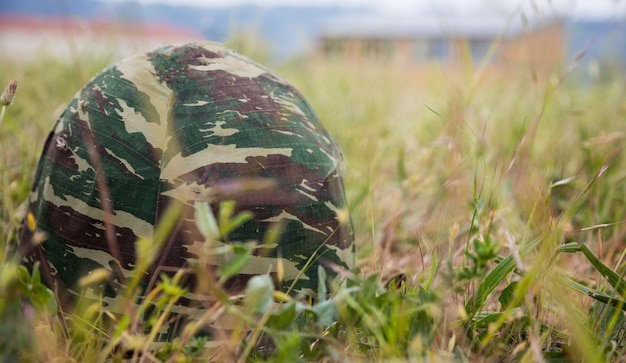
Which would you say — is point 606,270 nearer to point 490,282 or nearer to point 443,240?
point 490,282

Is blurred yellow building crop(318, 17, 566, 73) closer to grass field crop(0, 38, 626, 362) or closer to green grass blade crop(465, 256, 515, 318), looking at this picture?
grass field crop(0, 38, 626, 362)

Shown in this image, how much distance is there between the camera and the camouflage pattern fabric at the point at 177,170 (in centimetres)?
118

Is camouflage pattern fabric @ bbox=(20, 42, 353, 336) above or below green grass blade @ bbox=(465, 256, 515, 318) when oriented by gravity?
above

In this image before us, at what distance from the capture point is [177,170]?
119 centimetres

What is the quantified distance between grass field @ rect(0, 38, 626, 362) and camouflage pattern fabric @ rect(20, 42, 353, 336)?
0.12 metres

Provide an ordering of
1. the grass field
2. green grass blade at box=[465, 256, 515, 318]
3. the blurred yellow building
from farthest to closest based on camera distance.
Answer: the blurred yellow building → green grass blade at box=[465, 256, 515, 318] → the grass field

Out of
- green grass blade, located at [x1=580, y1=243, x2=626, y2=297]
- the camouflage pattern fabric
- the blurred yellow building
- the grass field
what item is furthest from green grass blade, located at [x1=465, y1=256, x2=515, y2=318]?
the blurred yellow building

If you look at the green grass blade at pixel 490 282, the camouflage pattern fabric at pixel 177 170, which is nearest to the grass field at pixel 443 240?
the green grass blade at pixel 490 282

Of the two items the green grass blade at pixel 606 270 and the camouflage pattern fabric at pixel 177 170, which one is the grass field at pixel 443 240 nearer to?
the green grass blade at pixel 606 270

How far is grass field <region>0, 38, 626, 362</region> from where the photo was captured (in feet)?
3.07

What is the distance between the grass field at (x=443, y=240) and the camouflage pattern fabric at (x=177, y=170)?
120mm

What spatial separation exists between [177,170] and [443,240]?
2.81ft

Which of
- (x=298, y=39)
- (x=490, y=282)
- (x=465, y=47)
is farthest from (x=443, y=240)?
(x=298, y=39)

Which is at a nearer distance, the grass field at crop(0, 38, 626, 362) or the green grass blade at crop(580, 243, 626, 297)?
the grass field at crop(0, 38, 626, 362)
